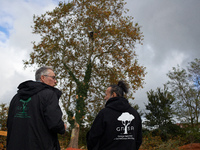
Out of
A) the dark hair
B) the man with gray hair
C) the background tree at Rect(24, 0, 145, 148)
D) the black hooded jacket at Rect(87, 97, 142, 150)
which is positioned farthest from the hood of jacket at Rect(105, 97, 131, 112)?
the background tree at Rect(24, 0, 145, 148)

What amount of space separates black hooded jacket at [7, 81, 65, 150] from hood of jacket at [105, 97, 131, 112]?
2.84 feet

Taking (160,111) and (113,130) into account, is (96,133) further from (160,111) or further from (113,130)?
(160,111)

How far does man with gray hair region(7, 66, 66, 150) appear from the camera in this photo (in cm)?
258

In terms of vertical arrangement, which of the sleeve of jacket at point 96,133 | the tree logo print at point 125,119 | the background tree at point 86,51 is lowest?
the sleeve of jacket at point 96,133

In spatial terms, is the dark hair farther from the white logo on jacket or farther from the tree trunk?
the tree trunk

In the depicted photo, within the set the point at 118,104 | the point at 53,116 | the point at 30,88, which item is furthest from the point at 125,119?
the point at 30,88

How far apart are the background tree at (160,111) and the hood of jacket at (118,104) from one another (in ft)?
67.0

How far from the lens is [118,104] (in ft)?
10.4

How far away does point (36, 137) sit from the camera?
2580 millimetres

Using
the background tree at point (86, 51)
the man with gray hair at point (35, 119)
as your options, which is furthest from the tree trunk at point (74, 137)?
the man with gray hair at point (35, 119)

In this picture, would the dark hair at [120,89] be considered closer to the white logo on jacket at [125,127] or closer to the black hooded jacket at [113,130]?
the black hooded jacket at [113,130]

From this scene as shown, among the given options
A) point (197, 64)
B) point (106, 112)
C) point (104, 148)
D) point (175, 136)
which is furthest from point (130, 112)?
point (197, 64)

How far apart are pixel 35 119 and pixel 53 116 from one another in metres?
0.26

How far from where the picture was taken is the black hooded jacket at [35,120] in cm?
258
